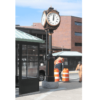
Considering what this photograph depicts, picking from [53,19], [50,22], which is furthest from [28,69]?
[53,19]

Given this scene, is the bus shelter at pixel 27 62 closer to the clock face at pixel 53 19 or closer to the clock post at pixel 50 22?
the clock post at pixel 50 22

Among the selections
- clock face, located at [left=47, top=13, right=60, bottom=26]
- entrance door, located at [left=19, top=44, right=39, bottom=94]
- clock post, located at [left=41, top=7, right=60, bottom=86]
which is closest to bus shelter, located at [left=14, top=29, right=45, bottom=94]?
entrance door, located at [left=19, top=44, right=39, bottom=94]

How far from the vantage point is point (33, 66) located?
35.0ft

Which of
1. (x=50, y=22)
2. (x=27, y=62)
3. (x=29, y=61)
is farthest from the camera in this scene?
(x=50, y=22)

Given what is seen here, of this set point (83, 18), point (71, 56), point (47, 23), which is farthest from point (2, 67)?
point (71, 56)

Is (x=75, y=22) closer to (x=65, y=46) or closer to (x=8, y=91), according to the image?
(x=65, y=46)

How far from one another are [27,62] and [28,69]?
38cm

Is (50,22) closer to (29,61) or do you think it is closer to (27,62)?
(29,61)

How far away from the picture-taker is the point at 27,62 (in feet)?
34.0

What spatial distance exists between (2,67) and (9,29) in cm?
232

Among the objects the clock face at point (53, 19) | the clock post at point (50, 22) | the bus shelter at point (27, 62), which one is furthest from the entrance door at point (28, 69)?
the clock face at point (53, 19)

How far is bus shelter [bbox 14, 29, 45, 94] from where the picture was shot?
9.89m

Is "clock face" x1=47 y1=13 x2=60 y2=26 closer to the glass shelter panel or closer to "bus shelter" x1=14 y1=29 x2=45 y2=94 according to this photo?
"bus shelter" x1=14 y1=29 x2=45 y2=94

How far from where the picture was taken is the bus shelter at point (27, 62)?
9891 mm
